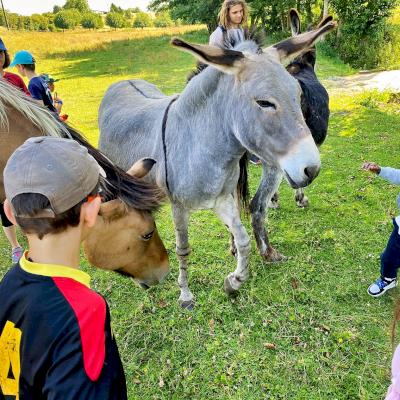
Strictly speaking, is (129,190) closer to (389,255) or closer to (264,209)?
(264,209)

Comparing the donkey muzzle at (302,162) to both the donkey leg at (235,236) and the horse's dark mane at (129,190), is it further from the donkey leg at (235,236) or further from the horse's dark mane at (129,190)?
the donkey leg at (235,236)

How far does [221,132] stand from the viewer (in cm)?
249

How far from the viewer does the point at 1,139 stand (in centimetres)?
243

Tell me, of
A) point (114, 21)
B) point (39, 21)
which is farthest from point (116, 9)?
point (39, 21)

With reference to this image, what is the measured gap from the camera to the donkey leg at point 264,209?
356 centimetres

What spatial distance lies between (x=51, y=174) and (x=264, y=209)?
279cm

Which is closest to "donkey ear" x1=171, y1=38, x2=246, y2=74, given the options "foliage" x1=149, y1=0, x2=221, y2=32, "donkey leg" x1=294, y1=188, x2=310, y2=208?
"donkey leg" x1=294, y1=188, x2=310, y2=208

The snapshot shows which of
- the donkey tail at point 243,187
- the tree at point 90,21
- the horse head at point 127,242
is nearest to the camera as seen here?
the horse head at point 127,242

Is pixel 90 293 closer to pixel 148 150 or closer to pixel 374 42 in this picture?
pixel 148 150

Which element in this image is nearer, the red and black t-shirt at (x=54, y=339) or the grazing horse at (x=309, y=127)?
the red and black t-shirt at (x=54, y=339)

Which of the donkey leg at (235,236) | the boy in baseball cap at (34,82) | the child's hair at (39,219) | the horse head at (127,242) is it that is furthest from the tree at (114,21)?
the child's hair at (39,219)

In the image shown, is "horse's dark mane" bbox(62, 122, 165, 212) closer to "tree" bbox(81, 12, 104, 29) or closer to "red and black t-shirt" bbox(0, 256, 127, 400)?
"red and black t-shirt" bbox(0, 256, 127, 400)

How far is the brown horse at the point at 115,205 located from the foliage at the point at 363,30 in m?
13.5

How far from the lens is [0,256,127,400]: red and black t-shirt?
107 cm
